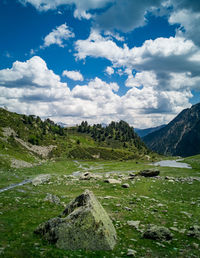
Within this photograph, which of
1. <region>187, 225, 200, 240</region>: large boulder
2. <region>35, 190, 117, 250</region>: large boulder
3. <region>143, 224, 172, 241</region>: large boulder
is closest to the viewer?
<region>35, 190, 117, 250</region>: large boulder

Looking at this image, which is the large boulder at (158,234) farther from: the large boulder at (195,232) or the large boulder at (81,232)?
the large boulder at (81,232)

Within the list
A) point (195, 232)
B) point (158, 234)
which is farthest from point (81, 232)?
point (195, 232)

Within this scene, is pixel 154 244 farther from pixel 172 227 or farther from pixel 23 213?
pixel 23 213

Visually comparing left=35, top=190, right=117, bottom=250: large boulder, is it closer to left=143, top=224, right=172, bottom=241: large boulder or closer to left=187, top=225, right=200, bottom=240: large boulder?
left=143, top=224, right=172, bottom=241: large boulder

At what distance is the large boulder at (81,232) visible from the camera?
11.0 m

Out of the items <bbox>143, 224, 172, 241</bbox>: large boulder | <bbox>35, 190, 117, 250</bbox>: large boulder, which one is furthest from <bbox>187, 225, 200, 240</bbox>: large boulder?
<bbox>35, 190, 117, 250</bbox>: large boulder

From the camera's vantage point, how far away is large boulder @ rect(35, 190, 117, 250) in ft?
36.0

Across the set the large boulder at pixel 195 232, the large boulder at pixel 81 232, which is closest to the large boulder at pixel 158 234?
the large boulder at pixel 195 232

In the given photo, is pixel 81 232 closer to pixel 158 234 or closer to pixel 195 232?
pixel 158 234

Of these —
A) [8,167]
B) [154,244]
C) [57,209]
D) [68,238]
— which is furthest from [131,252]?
[8,167]

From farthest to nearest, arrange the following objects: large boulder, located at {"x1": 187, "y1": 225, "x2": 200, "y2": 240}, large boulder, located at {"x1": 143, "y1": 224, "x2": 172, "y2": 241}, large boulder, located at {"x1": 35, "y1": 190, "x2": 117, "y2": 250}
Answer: large boulder, located at {"x1": 187, "y1": 225, "x2": 200, "y2": 240}
large boulder, located at {"x1": 143, "y1": 224, "x2": 172, "y2": 241}
large boulder, located at {"x1": 35, "y1": 190, "x2": 117, "y2": 250}

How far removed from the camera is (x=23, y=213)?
17.2 metres

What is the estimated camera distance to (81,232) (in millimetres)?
11219

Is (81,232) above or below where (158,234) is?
above
